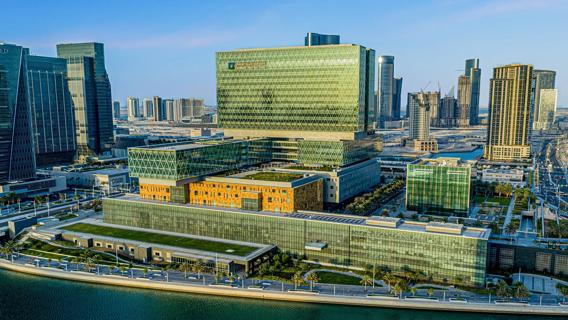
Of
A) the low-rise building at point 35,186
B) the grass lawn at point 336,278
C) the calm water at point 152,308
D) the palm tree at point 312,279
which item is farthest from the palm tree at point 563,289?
the low-rise building at point 35,186

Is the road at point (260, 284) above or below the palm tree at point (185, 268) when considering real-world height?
Result: below

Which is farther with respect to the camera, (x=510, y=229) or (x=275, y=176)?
(x=275, y=176)

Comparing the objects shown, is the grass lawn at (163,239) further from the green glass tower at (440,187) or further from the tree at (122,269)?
the green glass tower at (440,187)

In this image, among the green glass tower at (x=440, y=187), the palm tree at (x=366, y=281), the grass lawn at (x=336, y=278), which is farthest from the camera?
the green glass tower at (x=440, y=187)

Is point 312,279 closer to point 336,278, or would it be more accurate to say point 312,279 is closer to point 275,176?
point 336,278

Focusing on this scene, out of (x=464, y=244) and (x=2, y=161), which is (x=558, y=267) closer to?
(x=464, y=244)

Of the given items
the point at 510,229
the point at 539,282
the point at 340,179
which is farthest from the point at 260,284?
the point at 510,229

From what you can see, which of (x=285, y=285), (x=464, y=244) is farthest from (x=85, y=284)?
(x=464, y=244)

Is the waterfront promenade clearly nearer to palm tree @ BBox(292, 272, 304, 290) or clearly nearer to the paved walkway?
palm tree @ BBox(292, 272, 304, 290)
